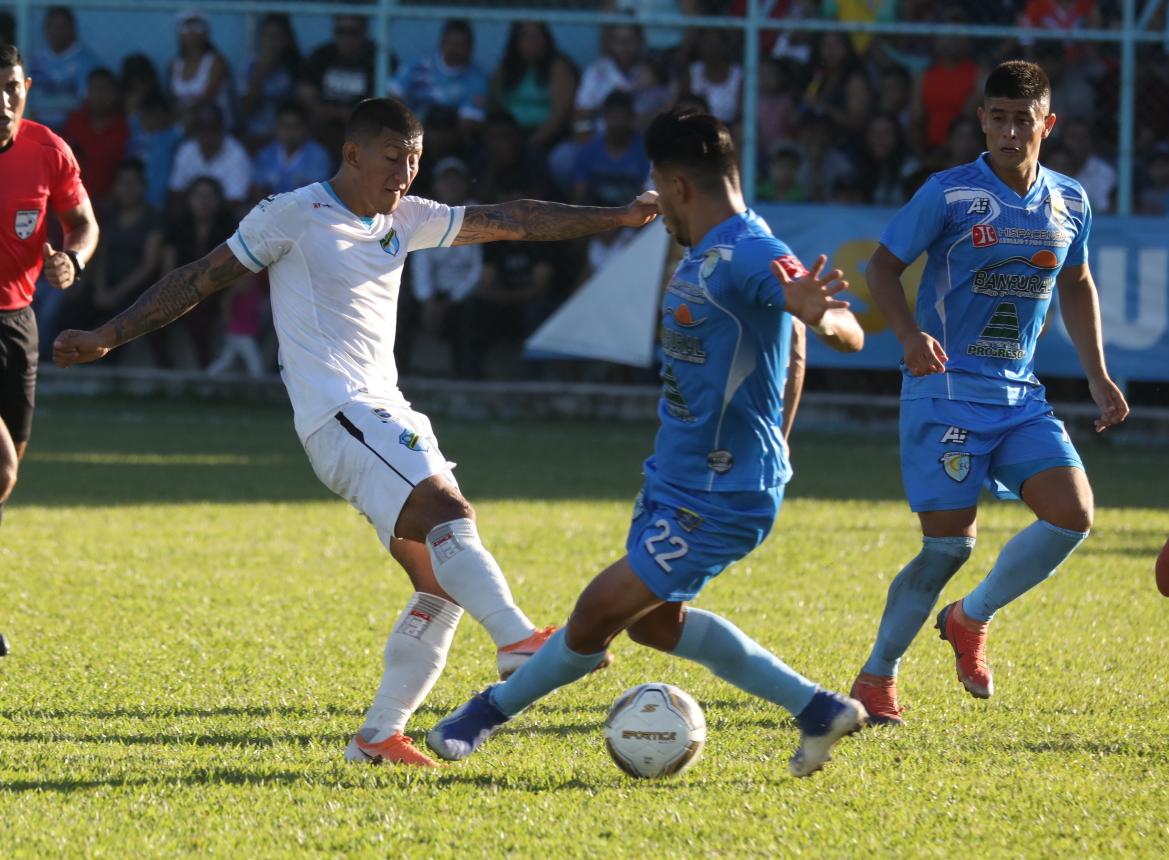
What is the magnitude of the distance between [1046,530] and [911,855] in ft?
6.08

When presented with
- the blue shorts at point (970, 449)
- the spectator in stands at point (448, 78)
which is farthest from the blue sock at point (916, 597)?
the spectator in stands at point (448, 78)

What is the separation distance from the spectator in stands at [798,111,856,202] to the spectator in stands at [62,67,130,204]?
5.91 m

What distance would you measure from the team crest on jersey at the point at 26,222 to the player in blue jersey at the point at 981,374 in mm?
3203

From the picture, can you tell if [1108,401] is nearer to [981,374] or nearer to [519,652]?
[981,374]

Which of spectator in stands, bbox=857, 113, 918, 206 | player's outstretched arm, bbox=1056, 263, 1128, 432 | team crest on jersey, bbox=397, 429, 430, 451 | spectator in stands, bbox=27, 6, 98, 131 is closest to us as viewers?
team crest on jersey, bbox=397, 429, 430, 451

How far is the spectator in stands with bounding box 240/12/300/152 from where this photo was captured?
15461 mm

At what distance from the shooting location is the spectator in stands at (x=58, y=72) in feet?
51.4

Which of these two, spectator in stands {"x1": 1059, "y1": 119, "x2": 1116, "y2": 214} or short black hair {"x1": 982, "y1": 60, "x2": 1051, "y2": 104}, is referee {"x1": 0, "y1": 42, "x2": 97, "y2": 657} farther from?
spectator in stands {"x1": 1059, "y1": 119, "x2": 1116, "y2": 214}

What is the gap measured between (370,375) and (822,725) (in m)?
1.69

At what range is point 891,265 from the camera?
18.5 feet

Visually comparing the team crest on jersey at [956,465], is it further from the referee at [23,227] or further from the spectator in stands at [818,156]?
the spectator in stands at [818,156]

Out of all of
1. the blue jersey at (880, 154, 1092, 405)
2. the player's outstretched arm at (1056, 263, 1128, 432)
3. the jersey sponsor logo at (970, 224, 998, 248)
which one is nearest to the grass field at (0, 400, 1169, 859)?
the player's outstretched arm at (1056, 263, 1128, 432)

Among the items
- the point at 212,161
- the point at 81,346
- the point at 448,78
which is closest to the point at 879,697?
the point at 81,346

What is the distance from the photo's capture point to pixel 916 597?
564 centimetres
